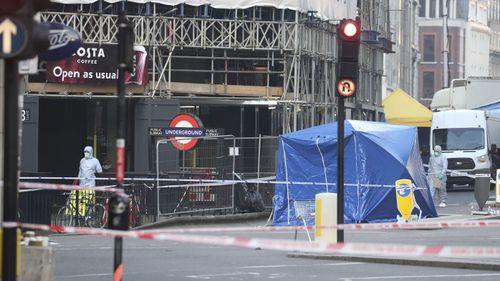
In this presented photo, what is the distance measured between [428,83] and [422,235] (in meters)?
106

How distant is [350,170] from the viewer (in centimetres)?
2886

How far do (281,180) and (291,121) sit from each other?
13074 millimetres

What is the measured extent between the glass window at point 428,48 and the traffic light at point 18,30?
119643 millimetres

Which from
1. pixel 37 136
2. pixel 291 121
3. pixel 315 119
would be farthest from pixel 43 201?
pixel 315 119

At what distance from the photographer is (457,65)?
127938mm

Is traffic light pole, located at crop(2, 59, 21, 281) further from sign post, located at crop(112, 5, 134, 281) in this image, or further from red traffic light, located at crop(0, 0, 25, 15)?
sign post, located at crop(112, 5, 134, 281)

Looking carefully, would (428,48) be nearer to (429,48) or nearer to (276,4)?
(429,48)

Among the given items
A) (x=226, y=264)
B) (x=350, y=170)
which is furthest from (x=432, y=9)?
(x=226, y=264)

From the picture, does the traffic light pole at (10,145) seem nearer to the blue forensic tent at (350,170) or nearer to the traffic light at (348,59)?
the traffic light at (348,59)

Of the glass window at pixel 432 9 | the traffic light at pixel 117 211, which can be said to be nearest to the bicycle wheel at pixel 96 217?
the traffic light at pixel 117 211

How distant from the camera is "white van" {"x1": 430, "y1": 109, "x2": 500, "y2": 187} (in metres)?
45.5

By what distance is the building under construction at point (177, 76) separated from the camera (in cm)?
3981

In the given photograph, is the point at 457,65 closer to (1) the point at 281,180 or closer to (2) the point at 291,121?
(2) the point at 291,121

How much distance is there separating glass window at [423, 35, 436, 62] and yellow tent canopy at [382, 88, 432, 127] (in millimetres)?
76909
